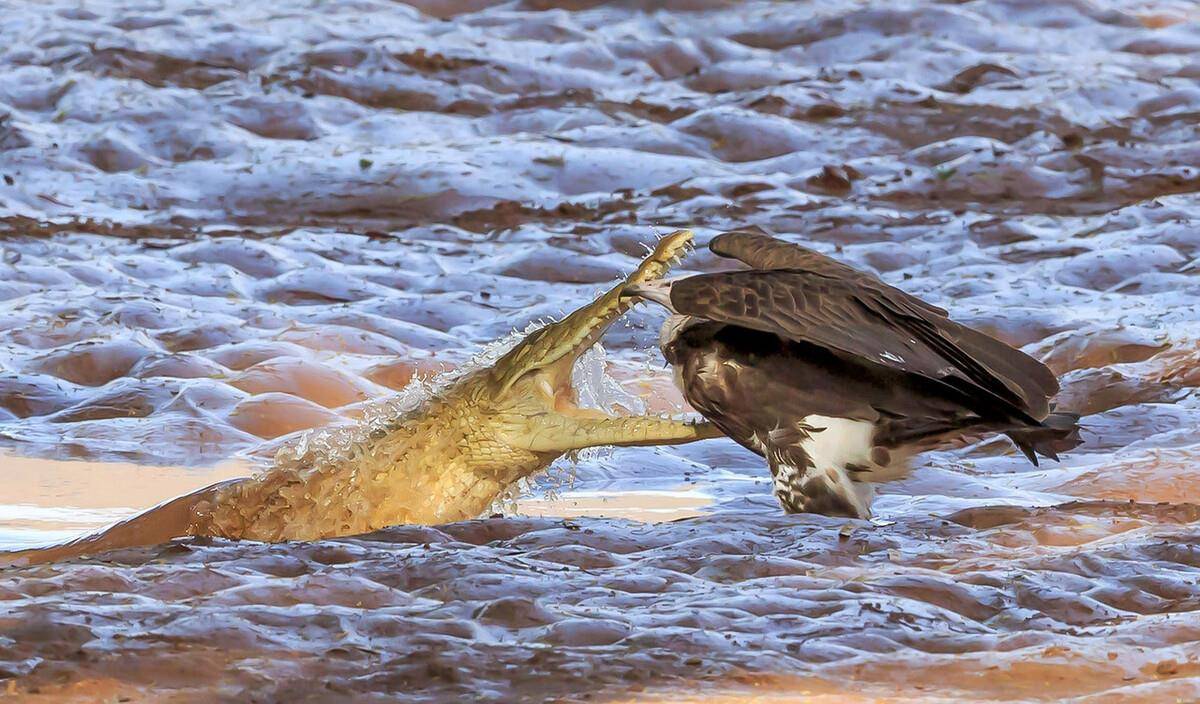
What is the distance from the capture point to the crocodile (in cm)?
453

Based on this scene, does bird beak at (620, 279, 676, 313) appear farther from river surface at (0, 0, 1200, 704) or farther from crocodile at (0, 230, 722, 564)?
river surface at (0, 0, 1200, 704)

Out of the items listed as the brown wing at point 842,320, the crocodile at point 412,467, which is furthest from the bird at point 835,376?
the crocodile at point 412,467

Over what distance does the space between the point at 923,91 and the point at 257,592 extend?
8411 mm

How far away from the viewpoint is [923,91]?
11.6m

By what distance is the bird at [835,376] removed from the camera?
4164mm

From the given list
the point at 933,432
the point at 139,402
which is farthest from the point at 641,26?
the point at 933,432

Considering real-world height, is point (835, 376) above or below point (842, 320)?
below

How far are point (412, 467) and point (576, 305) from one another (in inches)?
129

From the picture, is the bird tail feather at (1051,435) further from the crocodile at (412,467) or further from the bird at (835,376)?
the crocodile at (412,467)

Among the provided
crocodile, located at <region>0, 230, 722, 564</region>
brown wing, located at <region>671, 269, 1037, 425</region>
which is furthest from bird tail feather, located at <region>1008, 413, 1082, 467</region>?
crocodile, located at <region>0, 230, 722, 564</region>

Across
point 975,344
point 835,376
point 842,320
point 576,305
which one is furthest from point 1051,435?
point 576,305

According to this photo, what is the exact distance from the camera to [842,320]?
418cm

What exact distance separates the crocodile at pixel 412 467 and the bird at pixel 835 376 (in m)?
0.18

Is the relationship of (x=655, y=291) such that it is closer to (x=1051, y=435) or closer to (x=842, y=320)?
(x=842, y=320)
